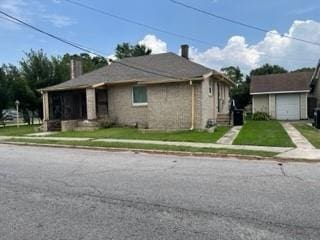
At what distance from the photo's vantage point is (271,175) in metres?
7.80

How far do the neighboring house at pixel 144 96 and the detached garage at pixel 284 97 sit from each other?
4386 millimetres

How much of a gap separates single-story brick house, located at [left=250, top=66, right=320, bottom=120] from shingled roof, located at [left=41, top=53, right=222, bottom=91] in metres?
9.61

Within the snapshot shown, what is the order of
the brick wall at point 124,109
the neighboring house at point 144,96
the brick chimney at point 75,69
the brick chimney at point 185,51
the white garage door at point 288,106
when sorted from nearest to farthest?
1. the neighboring house at point 144,96
2. the brick wall at point 124,109
3. the brick chimney at point 185,51
4. the brick chimney at point 75,69
5. the white garage door at point 288,106

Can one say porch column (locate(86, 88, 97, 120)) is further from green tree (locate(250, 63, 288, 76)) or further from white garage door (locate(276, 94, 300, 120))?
green tree (locate(250, 63, 288, 76))

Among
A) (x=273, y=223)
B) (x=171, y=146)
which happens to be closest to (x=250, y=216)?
(x=273, y=223)

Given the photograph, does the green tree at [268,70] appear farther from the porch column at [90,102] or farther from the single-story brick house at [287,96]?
the porch column at [90,102]

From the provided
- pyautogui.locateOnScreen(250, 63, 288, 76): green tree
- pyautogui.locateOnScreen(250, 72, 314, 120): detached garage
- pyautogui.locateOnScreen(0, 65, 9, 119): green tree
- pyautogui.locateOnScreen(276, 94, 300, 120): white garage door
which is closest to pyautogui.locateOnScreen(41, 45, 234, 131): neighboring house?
pyautogui.locateOnScreen(250, 72, 314, 120): detached garage

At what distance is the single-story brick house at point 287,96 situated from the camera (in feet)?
94.6

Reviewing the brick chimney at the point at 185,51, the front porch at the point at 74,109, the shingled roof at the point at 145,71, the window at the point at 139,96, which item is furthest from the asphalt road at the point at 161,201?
the brick chimney at the point at 185,51

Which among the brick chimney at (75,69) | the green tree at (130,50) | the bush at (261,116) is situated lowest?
the bush at (261,116)

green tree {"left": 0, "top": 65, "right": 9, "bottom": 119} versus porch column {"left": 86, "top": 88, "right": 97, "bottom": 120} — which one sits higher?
green tree {"left": 0, "top": 65, "right": 9, "bottom": 119}

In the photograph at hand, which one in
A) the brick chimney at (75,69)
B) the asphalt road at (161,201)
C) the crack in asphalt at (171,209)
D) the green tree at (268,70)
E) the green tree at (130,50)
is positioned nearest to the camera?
the asphalt road at (161,201)

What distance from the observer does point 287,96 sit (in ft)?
96.1

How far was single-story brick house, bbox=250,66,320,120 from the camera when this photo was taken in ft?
94.6
